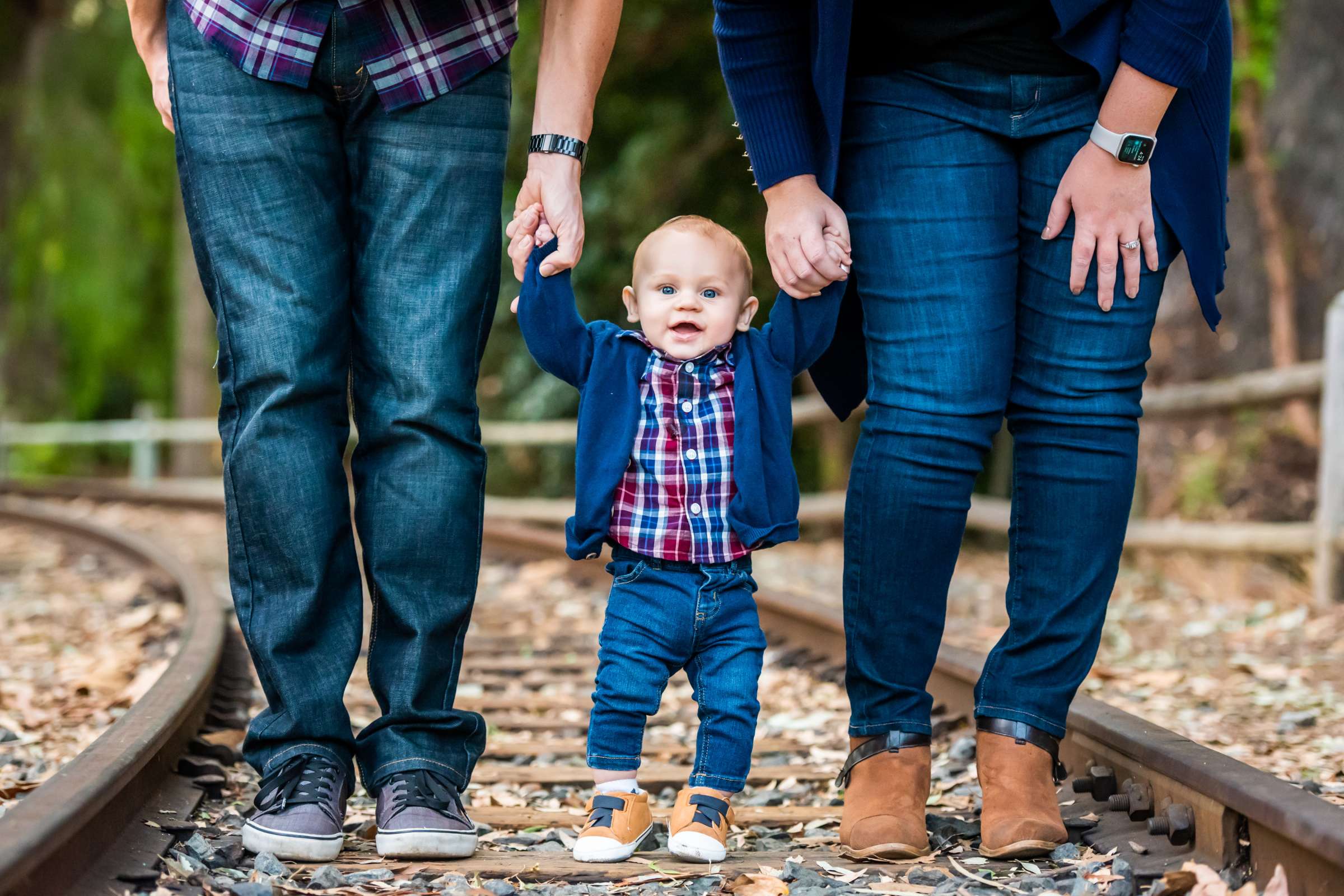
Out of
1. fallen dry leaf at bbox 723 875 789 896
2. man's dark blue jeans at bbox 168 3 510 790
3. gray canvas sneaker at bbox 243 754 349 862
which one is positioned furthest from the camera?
man's dark blue jeans at bbox 168 3 510 790

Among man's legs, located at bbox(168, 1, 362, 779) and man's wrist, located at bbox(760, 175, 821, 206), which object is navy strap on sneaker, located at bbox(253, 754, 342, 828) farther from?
man's wrist, located at bbox(760, 175, 821, 206)

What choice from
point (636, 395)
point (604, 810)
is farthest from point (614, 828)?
point (636, 395)

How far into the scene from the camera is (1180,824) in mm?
1923

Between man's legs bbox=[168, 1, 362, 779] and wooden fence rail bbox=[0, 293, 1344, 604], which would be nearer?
man's legs bbox=[168, 1, 362, 779]

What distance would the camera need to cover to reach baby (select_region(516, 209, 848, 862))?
221cm

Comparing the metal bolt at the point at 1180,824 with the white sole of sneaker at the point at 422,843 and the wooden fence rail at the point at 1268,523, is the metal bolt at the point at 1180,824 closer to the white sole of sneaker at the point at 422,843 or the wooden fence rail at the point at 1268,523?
the white sole of sneaker at the point at 422,843

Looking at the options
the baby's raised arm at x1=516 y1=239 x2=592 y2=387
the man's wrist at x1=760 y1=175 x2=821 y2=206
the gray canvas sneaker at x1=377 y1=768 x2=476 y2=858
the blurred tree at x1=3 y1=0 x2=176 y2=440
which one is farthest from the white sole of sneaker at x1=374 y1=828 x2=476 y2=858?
the blurred tree at x1=3 y1=0 x2=176 y2=440

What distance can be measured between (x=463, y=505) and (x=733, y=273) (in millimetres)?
581

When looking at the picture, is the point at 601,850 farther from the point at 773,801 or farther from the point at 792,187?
the point at 792,187

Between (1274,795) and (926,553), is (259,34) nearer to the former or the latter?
(926,553)

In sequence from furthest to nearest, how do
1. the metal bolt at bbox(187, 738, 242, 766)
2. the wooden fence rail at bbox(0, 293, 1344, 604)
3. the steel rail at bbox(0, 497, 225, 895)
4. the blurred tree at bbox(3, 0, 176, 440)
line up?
the blurred tree at bbox(3, 0, 176, 440) < the wooden fence rail at bbox(0, 293, 1344, 604) < the metal bolt at bbox(187, 738, 242, 766) < the steel rail at bbox(0, 497, 225, 895)

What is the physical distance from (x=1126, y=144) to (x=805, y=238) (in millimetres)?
479

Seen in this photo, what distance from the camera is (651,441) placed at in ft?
7.52

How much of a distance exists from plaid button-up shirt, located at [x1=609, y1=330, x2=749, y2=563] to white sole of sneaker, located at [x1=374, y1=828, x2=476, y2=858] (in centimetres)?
53
